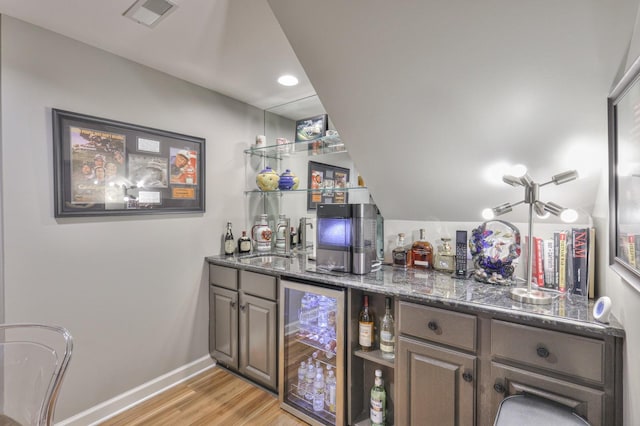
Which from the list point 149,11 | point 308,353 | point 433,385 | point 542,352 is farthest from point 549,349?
point 149,11

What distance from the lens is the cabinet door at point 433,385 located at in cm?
133

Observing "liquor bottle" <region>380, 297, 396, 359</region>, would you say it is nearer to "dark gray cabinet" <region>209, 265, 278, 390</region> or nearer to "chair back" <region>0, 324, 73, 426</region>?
"dark gray cabinet" <region>209, 265, 278, 390</region>

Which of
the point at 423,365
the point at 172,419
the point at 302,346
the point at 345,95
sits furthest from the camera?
the point at 302,346

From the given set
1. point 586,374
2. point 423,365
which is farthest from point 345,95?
point 586,374

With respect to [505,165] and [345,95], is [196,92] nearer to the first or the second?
[345,95]

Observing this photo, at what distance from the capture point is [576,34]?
3.40 ft

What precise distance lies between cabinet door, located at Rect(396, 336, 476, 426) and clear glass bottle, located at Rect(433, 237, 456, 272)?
62 cm

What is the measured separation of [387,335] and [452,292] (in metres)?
0.43

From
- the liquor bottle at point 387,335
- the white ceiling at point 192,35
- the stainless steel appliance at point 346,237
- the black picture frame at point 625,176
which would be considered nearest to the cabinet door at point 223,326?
the stainless steel appliance at point 346,237

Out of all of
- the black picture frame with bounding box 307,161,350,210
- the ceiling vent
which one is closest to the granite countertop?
the black picture frame with bounding box 307,161,350,210

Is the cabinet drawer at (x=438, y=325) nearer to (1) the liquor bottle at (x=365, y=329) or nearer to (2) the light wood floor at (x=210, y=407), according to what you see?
(1) the liquor bottle at (x=365, y=329)

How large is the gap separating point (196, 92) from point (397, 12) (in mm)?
1813

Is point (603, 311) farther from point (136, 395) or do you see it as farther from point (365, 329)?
point (136, 395)

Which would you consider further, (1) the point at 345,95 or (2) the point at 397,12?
(1) the point at 345,95
